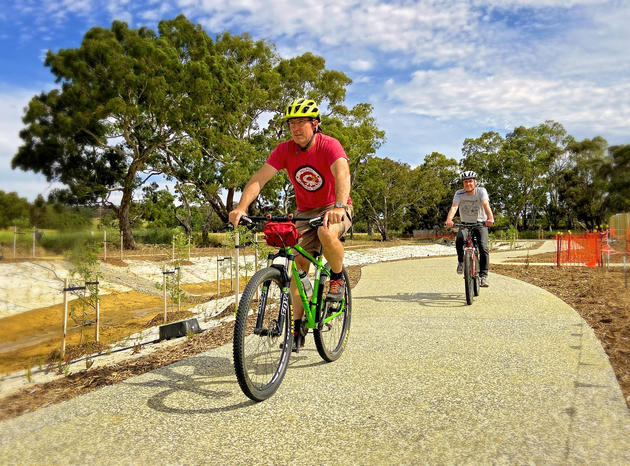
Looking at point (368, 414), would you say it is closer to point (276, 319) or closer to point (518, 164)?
point (276, 319)

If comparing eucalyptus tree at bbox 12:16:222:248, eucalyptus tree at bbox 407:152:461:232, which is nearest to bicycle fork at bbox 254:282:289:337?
eucalyptus tree at bbox 12:16:222:248

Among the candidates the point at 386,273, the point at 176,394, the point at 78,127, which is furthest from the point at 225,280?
the point at 176,394

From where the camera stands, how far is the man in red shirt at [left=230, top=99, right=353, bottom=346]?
12.0 feet

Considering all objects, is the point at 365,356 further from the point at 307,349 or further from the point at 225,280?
the point at 225,280

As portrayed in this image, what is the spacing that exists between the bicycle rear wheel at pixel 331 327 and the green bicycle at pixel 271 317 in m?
0.01

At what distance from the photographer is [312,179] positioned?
393cm

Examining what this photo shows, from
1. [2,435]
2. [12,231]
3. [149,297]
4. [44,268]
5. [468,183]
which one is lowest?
[149,297]

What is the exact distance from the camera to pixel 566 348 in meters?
4.60

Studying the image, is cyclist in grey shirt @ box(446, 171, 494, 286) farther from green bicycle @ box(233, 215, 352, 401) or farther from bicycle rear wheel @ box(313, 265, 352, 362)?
green bicycle @ box(233, 215, 352, 401)

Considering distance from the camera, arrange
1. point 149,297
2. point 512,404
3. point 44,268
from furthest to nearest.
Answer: point 149,297 → point 44,268 → point 512,404

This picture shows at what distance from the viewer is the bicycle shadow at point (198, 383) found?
10.3 ft

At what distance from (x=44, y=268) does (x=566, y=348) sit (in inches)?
181

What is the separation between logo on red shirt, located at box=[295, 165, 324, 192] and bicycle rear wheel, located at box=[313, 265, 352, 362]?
0.69 metres

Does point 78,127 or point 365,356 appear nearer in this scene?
point 365,356
